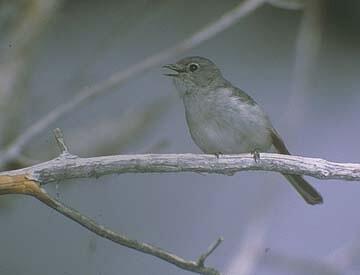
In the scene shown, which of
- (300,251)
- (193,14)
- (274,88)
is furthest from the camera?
(193,14)

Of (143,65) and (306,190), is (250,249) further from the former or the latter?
(143,65)

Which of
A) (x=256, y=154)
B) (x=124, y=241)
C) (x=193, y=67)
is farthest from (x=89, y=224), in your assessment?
(x=193, y=67)

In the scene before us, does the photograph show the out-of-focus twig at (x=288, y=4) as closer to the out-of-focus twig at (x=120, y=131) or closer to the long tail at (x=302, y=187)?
the out-of-focus twig at (x=120, y=131)

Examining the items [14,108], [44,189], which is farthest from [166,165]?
[14,108]

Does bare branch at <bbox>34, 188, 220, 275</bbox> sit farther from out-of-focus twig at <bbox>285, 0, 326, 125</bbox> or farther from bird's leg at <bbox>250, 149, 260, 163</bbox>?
out-of-focus twig at <bbox>285, 0, 326, 125</bbox>

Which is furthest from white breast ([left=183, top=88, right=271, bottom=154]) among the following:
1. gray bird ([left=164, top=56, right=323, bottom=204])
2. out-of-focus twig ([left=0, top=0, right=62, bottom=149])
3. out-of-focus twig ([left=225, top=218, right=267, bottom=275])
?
out-of-focus twig ([left=0, top=0, right=62, bottom=149])

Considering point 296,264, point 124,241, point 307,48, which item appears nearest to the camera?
point 124,241

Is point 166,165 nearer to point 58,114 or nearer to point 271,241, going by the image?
point 271,241
